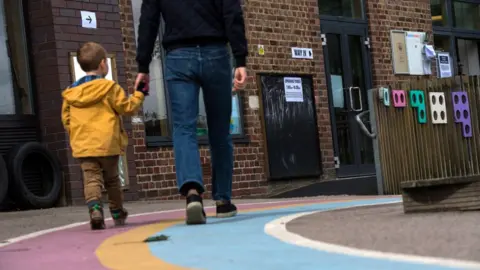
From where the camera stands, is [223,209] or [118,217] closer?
[223,209]

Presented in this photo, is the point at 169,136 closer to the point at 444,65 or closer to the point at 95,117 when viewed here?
the point at 95,117

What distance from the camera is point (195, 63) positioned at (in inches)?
264

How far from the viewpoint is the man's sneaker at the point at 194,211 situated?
20.9ft

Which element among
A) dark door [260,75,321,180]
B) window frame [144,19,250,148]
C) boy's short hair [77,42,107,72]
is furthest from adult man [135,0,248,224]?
dark door [260,75,321,180]

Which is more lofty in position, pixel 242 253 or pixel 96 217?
pixel 96 217

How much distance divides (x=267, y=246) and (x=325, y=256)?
0.64 m

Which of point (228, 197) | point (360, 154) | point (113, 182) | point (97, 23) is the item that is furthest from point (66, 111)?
point (360, 154)

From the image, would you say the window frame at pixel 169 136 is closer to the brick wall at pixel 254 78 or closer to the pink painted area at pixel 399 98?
the brick wall at pixel 254 78

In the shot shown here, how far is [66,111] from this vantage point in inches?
→ 280

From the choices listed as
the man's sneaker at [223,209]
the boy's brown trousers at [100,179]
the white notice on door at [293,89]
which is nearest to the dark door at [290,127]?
the white notice on door at [293,89]

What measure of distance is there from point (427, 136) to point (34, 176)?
485cm

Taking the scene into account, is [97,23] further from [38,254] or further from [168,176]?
[38,254]

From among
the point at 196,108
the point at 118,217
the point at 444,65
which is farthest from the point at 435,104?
the point at 444,65

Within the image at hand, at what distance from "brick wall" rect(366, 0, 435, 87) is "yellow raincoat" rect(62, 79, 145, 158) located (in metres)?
11.2
